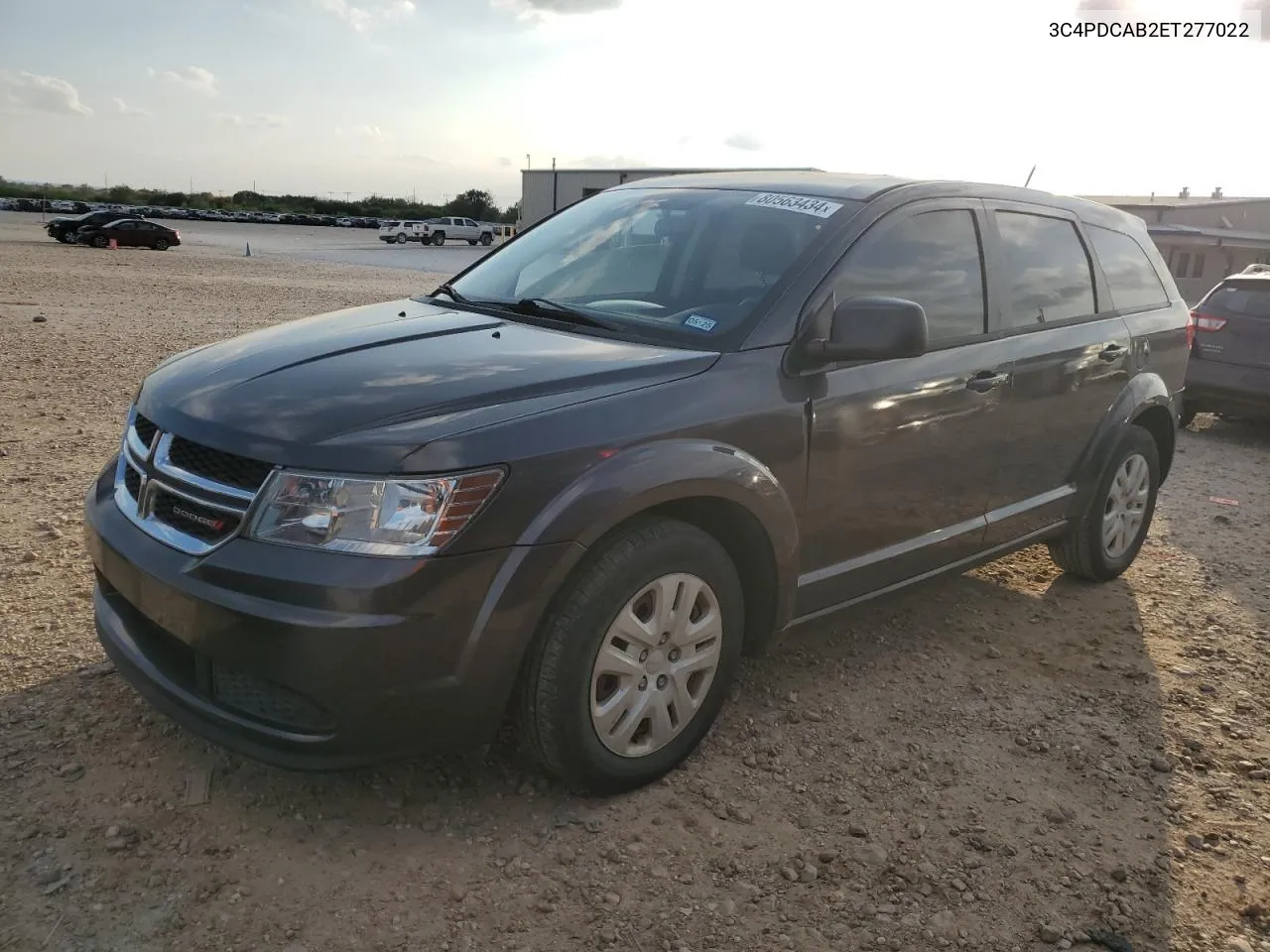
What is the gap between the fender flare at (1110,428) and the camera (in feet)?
15.5

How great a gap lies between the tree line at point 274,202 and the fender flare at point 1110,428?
86863 millimetres

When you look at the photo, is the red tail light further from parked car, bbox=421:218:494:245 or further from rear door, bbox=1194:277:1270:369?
parked car, bbox=421:218:494:245

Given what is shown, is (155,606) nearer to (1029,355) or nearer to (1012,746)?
(1012,746)

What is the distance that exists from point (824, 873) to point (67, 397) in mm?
7329

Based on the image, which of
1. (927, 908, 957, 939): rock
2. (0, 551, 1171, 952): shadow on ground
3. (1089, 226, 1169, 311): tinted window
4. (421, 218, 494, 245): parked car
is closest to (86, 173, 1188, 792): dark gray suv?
(0, 551, 1171, 952): shadow on ground

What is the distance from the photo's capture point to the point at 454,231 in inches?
2221

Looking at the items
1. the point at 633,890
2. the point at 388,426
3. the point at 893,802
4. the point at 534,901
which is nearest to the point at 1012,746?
the point at 893,802

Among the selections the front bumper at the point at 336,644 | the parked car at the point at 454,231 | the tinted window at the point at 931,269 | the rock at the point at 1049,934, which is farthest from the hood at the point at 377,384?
the parked car at the point at 454,231

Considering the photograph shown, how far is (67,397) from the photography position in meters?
8.05

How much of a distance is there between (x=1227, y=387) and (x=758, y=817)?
7969mm

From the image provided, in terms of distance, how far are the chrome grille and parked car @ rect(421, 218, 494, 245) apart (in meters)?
54.1

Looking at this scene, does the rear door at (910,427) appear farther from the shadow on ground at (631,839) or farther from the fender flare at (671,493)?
the shadow on ground at (631,839)

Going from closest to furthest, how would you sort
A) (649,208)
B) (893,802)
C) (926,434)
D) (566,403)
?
(566,403), (893,802), (926,434), (649,208)

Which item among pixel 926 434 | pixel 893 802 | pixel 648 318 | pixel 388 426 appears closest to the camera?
pixel 388 426
